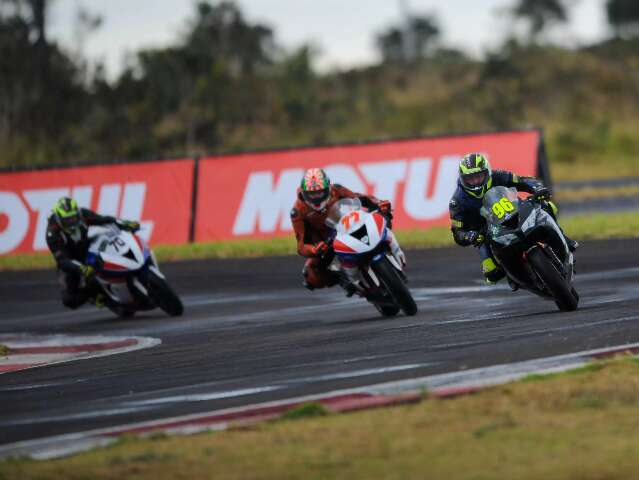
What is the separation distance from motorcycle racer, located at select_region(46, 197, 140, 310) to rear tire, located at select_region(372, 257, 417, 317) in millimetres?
4272

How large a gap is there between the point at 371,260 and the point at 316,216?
3.56ft

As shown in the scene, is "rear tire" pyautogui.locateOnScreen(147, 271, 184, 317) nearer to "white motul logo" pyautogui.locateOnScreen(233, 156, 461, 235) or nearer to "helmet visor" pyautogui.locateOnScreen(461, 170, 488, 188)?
"helmet visor" pyautogui.locateOnScreen(461, 170, 488, 188)

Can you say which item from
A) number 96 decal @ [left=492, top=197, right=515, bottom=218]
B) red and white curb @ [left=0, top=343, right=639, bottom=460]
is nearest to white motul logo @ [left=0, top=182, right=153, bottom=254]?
number 96 decal @ [left=492, top=197, right=515, bottom=218]

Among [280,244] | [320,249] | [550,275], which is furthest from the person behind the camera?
[280,244]

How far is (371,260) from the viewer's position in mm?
14461

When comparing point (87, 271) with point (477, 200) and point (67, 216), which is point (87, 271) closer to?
point (67, 216)

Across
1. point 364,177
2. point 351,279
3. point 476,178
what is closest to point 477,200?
point 476,178

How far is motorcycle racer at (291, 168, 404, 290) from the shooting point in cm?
1498

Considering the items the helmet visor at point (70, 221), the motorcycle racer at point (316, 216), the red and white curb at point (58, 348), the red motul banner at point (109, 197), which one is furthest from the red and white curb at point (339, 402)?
the red motul banner at point (109, 197)

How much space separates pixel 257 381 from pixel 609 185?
98.1 ft

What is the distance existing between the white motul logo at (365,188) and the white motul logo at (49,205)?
1.91m

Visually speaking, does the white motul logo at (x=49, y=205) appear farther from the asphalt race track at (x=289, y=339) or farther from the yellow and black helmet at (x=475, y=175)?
the yellow and black helmet at (x=475, y=175)

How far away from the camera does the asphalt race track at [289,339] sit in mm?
9828

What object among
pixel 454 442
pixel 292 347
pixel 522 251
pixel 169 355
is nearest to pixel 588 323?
pixel 522 251
